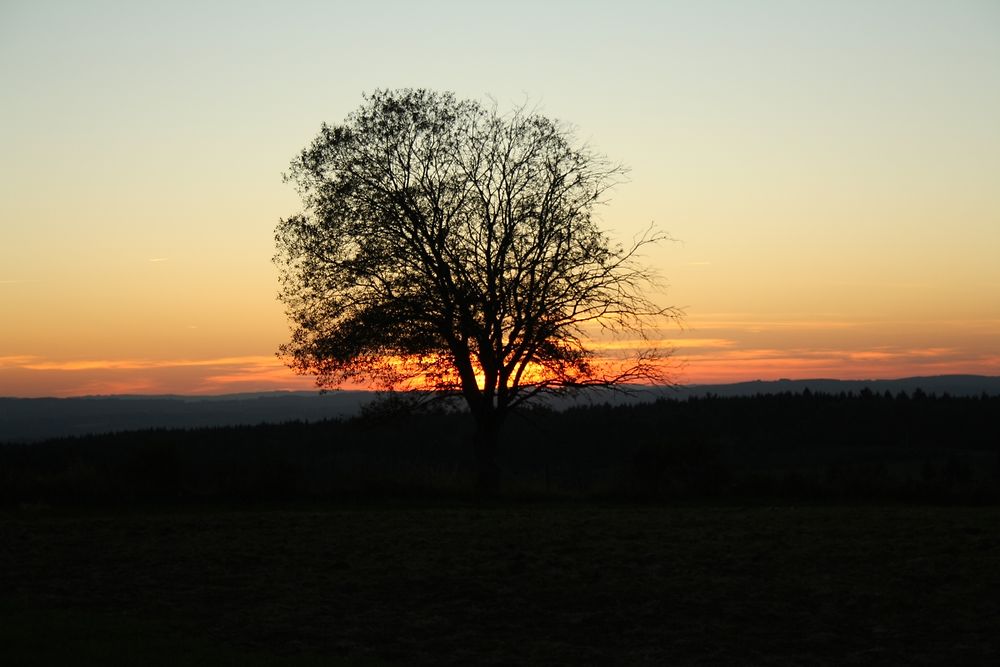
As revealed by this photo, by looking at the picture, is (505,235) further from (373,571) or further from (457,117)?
(373,571)

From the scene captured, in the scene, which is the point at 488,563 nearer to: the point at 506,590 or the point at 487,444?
the point at 506,590

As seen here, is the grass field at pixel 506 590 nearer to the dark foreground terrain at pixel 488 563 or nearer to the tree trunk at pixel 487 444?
the dark foreground terrain at pixel 488 563

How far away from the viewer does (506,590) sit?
15320 mm

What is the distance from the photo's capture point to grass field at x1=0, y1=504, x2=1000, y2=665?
11.7m

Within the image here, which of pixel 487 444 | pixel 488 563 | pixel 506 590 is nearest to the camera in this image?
pixel 506 590

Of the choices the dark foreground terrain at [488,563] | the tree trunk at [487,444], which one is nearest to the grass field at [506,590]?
the dark foreground terrain at [488,563]

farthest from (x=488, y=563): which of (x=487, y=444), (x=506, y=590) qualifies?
(x=487, y=444)

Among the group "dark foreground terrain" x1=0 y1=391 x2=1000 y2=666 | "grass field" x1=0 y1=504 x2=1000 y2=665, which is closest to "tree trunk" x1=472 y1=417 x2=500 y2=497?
"dark foreground terrain" x1=0 y1=391 x2=1000 y2=666

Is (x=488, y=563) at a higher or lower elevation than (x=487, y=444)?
lower

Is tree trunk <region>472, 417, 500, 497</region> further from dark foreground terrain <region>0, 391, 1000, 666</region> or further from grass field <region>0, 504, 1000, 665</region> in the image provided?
grass field <region>0, 504, 1000, 665</region>

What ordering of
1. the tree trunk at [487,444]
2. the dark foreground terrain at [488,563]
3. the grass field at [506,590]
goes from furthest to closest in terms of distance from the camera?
the tree trunk at [487,444]
the dark foreground terrain at [488,563]
the grass field at [506,590]

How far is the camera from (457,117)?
31.2 metres

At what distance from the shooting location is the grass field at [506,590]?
11664 mm

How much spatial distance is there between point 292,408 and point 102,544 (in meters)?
Answer: 157
